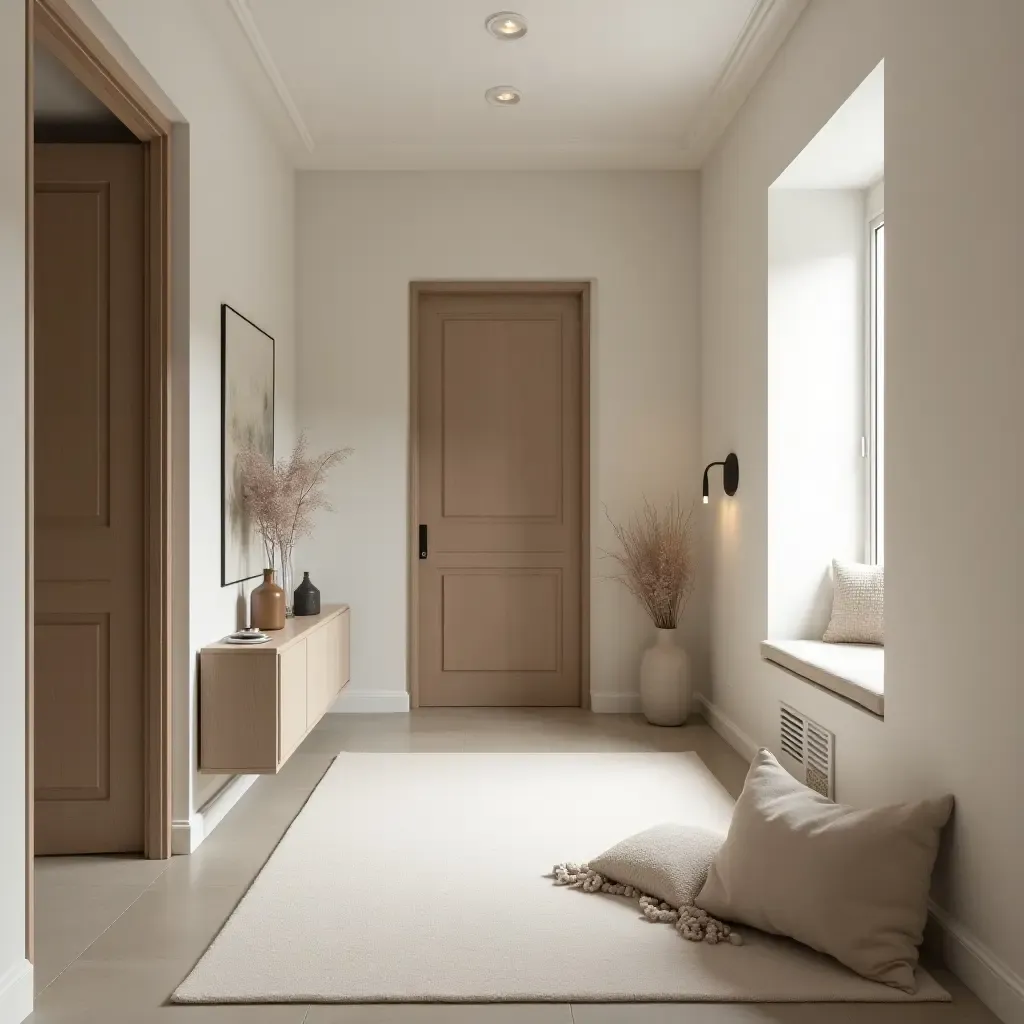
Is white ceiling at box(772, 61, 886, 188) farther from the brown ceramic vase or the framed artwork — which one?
the brown ceramic vase

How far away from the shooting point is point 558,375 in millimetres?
5262

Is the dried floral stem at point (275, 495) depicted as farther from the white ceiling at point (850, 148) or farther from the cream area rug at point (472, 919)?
the white ceiling at point (850, 148)

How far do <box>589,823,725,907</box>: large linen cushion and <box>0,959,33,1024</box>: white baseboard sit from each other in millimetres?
1432

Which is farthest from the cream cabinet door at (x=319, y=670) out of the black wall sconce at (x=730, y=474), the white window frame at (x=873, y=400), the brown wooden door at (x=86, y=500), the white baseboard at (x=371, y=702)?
the white window frame at (x=873, y=400)

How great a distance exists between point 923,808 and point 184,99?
2.97 m

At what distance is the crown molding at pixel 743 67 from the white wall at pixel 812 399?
21.9 inches

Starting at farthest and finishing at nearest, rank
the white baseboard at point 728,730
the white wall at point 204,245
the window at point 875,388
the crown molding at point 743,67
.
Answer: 1. the white baseboard at point 728,730
2. the window at point 875,388
3. the crown molding at point 743,67
4. the white wall at point 204,245

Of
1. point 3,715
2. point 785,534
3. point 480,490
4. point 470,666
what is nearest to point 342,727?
point 470,666

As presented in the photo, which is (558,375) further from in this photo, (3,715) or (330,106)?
(3,715)

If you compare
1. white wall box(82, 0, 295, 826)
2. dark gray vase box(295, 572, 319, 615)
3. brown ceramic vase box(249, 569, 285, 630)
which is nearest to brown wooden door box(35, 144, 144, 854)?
white wall box(82, 0, 295, 826)

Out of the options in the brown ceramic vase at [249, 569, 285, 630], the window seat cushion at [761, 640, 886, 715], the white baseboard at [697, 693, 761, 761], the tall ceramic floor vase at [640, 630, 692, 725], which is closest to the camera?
the window seat cushion at [761, 640, 886, 715]

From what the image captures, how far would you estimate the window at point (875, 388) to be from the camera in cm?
379

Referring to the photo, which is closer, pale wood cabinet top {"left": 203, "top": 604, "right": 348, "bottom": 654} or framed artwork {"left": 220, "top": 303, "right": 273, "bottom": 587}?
pale wood cabinet top {"left": 203, "top": 604, "right": 348, "bottom": 654}

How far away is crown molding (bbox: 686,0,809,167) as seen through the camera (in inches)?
138
